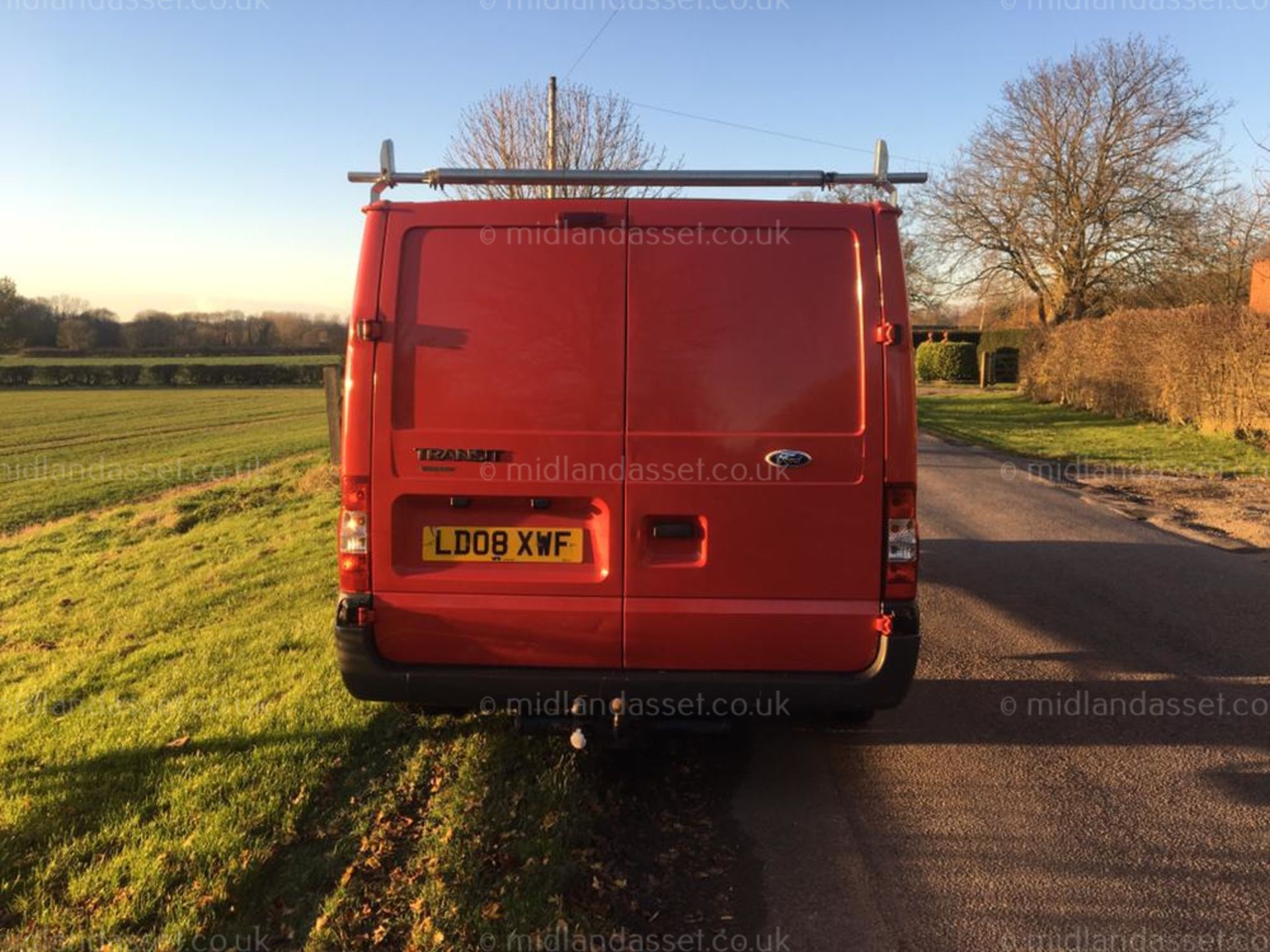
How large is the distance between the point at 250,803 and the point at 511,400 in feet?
6.25

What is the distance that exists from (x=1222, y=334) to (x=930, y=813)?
1544 cm

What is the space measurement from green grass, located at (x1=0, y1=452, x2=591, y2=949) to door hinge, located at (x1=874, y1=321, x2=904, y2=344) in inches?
83.9

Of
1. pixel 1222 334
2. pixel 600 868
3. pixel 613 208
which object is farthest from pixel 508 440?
pixel 1222 334

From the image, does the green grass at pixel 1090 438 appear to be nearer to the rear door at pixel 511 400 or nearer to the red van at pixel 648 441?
the red van at pixel 648 441

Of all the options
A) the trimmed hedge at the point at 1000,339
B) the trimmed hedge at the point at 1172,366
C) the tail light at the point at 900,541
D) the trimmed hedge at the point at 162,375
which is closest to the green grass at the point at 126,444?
the tail light at the point at 900,541

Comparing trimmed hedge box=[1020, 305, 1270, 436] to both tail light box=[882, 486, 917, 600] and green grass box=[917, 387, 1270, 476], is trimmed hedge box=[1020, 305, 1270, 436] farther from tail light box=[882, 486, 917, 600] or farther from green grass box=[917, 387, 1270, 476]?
tail light box=[882, 486, 917, 600]

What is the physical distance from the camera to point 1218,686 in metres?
4.67

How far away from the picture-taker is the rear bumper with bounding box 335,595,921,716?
3.23 meters

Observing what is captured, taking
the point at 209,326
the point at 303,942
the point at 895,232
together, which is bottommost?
the point at 303,942

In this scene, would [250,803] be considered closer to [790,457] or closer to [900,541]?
[790,457]

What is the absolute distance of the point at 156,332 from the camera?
8794 cm

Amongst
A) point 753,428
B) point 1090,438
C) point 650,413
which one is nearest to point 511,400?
point 650,413

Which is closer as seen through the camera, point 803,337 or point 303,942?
point 303,942

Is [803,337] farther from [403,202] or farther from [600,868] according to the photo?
[600,868]
